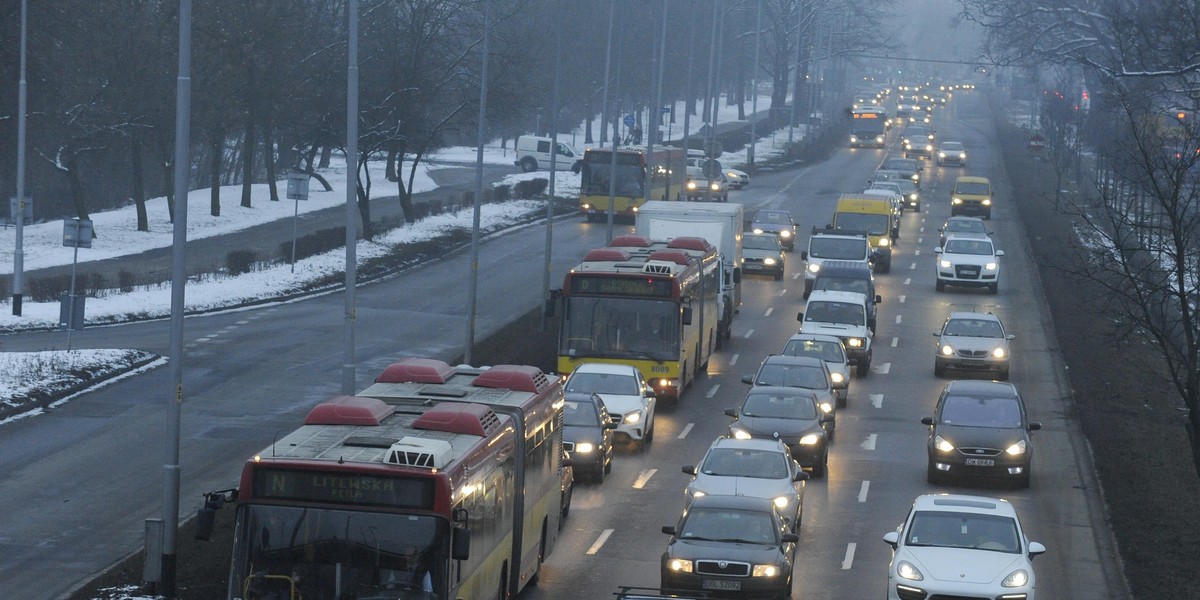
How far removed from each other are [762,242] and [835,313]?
1642cm

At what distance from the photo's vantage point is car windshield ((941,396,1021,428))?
87.8 ft

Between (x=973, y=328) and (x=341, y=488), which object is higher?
(x=341, y=488)

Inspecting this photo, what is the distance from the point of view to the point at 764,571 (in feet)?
60.3

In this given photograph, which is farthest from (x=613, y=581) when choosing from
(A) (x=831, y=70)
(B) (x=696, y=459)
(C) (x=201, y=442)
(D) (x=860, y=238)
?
(A) (x=831, y=70)

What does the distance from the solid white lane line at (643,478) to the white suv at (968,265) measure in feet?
87.7

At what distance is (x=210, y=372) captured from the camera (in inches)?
1366

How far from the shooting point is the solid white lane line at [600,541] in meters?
21.7

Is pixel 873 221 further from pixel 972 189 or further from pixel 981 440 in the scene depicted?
pixel 981 440

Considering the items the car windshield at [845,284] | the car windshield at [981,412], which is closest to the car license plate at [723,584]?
the car windshield at [981,412]

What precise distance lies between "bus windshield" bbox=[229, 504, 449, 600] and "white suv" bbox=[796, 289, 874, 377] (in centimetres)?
2542

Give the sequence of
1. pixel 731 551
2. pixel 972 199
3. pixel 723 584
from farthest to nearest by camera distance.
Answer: pixel 972 199 → pixel 731 551 → pixel 723 584

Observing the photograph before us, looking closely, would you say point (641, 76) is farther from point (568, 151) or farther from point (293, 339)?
point (293, 339)

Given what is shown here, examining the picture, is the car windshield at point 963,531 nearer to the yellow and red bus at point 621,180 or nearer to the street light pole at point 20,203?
the street light pole at point 20,203

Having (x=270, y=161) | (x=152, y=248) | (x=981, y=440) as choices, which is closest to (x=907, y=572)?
(x=981, y=440)
